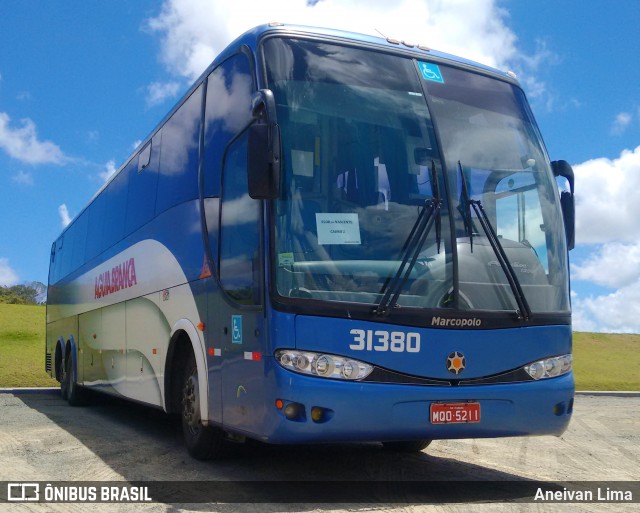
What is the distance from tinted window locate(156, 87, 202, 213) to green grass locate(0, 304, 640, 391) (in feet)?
46.5

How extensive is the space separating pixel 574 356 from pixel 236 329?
32.6 m

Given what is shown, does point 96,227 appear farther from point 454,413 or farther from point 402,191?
point 454,413

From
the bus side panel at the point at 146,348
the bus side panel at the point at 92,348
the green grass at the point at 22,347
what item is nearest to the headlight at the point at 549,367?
the bus side panel at the point at 146,348

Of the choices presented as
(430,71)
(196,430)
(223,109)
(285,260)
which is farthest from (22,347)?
(285,260)

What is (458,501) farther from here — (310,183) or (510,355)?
(310,183)

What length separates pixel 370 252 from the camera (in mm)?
6500

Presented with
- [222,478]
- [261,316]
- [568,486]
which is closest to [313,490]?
[222,478]

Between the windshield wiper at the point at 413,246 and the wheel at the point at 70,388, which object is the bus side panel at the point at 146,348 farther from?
the wheel at the point at 70,388

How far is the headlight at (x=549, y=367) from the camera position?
6.89 meters

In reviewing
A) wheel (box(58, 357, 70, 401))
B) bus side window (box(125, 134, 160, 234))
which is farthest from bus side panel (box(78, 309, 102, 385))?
bus side window (box(125, 134, 160, 234))

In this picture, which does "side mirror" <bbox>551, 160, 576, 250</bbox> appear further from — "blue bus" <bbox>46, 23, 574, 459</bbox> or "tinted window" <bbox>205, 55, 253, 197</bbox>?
"tinted window" <bbox>205, 55, 253, 197</bbox>

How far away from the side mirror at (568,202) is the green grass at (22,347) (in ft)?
Answer: 59.0

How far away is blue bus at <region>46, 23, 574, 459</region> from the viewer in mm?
Answer: 6281

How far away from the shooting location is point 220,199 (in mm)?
7758
